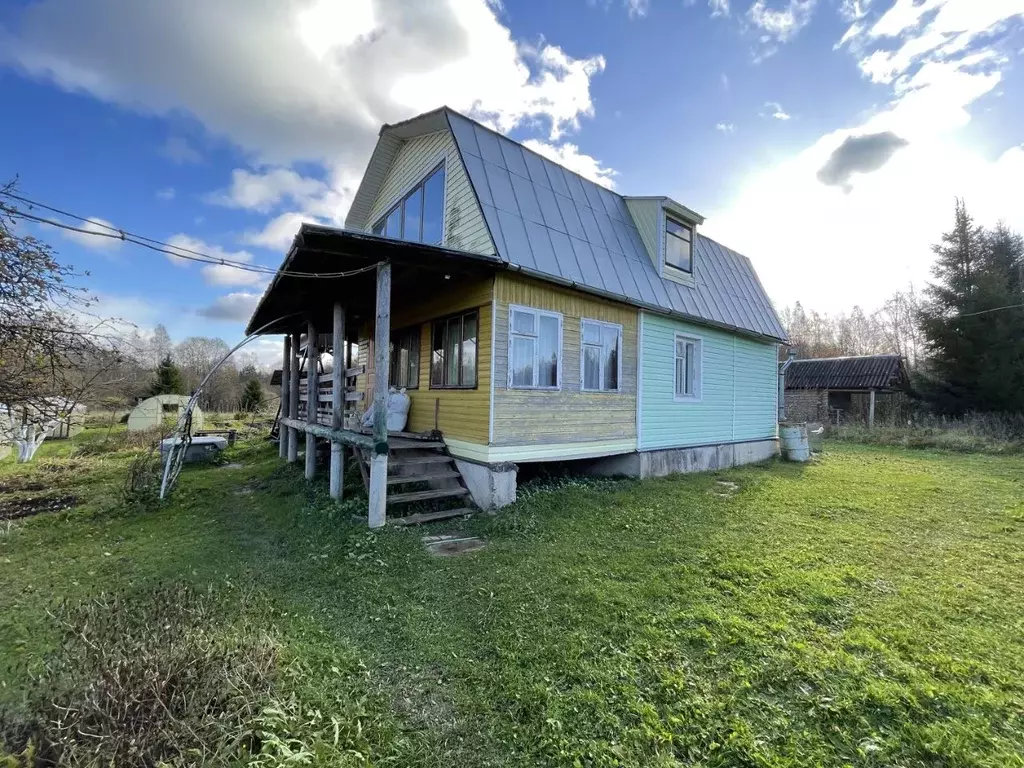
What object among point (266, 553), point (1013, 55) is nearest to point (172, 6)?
point (266, 553)

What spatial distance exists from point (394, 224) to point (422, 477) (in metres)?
6.54

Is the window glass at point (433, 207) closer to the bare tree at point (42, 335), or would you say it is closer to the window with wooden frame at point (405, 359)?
the window with wooden frame at point (405, 359)

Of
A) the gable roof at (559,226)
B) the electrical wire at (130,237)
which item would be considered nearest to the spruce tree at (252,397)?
the gable roof at (559,226)

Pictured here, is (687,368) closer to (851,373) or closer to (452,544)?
(452,544)

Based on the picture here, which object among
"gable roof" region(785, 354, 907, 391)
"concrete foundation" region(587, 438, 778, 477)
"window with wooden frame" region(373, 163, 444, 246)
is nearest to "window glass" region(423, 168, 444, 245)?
"window with wooden frame" region(373, 163, 444, 246)

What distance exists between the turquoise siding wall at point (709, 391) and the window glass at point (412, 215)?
513cm

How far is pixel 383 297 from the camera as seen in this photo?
6.03 m

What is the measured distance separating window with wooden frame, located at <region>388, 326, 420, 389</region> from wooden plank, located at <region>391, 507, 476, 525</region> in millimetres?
3214

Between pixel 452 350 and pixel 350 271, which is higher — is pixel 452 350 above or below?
below

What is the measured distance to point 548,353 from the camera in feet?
25.0

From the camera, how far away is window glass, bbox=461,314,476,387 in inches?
290

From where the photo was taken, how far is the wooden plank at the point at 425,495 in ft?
20.1

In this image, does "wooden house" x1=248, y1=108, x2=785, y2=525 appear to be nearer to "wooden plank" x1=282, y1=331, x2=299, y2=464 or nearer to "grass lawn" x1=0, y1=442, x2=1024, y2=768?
"wooden plank" x1=282, y1=331, x2=299, y2=464

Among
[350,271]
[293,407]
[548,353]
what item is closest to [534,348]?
[548,353]
